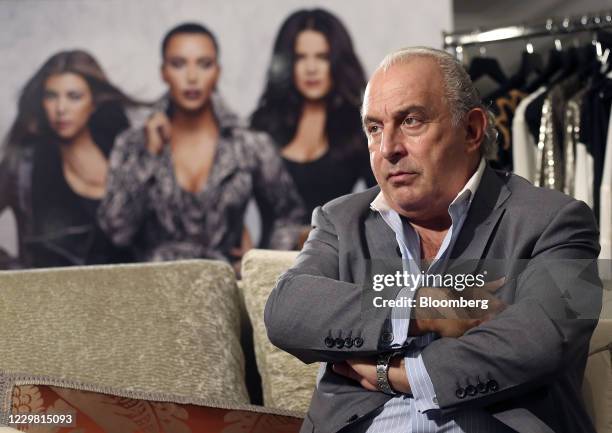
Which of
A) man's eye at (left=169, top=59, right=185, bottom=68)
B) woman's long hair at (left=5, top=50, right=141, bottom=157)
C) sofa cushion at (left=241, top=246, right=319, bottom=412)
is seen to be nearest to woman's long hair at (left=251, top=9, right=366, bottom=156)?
man's eye at (left=169, top=59, right=185, bottom=68)

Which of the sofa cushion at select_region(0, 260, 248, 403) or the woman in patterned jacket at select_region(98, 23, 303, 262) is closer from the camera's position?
the sofa cushion at select_region(0, 260, 248, 403)

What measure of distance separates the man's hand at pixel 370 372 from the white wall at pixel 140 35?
2.20 metres

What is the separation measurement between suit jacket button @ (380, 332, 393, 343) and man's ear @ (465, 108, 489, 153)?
389 mm

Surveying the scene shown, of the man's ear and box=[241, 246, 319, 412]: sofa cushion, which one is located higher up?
the man's ear

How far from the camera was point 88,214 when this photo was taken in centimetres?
356

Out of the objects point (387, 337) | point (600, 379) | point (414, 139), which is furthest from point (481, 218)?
point (600, 379)

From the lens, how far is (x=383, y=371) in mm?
1406

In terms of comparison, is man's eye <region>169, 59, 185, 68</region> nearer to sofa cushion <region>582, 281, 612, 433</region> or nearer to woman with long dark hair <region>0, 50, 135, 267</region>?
woman with long dark hair <region>0, 50, 135, 267</region>

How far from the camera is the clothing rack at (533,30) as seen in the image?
2914mm

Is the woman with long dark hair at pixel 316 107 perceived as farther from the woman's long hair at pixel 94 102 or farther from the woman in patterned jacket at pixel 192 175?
the woman's long hair at pixel 94 102

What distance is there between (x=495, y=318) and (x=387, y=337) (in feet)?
0.51

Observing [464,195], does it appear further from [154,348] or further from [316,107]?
[316,107]

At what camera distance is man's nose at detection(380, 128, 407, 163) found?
1.56m

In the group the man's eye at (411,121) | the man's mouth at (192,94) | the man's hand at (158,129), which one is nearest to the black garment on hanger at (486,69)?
the man's mouth at (192,94)
